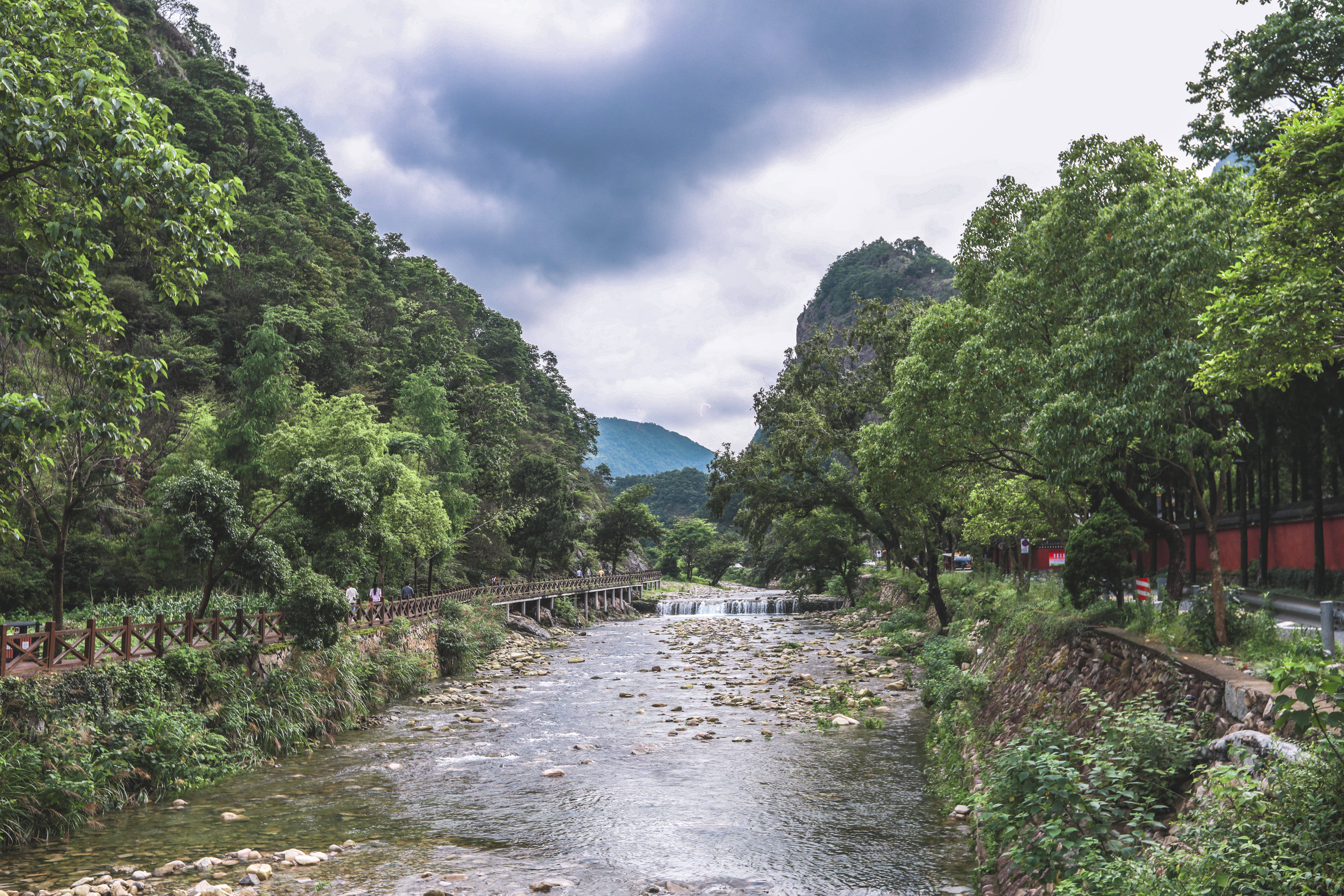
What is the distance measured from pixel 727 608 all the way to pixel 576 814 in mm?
45772

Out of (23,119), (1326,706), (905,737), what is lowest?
(905,737)

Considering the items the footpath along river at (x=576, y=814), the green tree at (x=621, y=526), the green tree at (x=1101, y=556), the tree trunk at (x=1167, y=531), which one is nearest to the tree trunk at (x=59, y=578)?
the footpath along river at (x=576, y=814)

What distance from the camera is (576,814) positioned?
1202 cm

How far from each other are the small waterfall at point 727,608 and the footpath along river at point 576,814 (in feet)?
113

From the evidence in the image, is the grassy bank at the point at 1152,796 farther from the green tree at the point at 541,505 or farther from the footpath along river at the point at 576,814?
the green tree at the point at 541,505

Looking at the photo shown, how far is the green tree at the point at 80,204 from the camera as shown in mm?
7312

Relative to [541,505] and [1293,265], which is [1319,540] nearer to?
[1293,265]

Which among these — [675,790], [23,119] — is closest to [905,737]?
[675,790]

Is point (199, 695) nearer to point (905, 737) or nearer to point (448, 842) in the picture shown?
point (448, 842)

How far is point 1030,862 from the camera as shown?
22.6ft

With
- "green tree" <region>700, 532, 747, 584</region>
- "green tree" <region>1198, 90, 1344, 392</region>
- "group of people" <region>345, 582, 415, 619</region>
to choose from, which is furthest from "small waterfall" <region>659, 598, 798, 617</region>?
"green tree" <region>1198, 90, 1344, 392</region>

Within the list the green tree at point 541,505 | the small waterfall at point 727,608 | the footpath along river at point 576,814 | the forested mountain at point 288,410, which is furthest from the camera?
the small waterfall at point 727,608

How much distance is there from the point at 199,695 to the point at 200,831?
4901 millimetres

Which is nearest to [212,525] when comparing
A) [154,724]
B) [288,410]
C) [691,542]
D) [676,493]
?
[154,724]
